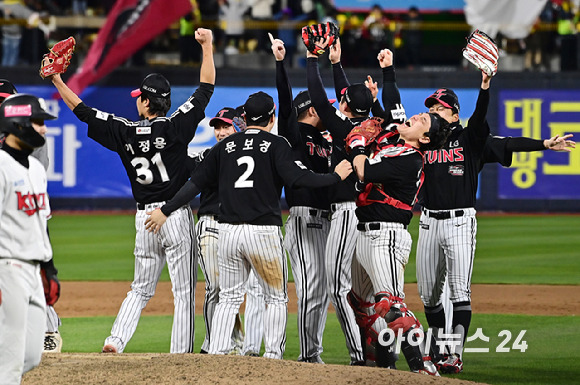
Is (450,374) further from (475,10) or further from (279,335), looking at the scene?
(475,10)

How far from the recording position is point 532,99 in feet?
64.2

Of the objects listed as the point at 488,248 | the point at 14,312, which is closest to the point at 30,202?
the point at 14,312

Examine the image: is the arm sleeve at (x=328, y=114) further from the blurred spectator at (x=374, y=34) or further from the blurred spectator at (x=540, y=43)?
the blurred spectator at (x=540, y=43)

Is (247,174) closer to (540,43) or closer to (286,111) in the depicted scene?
(286,111)

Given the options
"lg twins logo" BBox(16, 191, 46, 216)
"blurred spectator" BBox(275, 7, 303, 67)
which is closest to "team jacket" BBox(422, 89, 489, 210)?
"lg twins logo" BBox(16, 191, 46, 216)

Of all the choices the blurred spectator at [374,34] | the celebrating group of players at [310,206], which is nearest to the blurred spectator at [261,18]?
the blurred spectator at [374,34]

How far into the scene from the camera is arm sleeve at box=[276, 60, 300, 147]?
291 inches

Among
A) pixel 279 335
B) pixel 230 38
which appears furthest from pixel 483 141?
pixel 230 38

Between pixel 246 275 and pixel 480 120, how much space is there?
7.93 feet

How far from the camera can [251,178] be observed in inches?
270

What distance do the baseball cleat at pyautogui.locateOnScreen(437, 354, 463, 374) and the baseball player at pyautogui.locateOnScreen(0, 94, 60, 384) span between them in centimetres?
345

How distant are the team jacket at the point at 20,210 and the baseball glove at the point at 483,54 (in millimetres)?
3899

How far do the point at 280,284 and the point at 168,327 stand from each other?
3.29 m

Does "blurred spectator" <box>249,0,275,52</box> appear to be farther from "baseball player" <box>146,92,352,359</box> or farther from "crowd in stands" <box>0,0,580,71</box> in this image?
"baseball player" <box>146,92,352,359</box>
